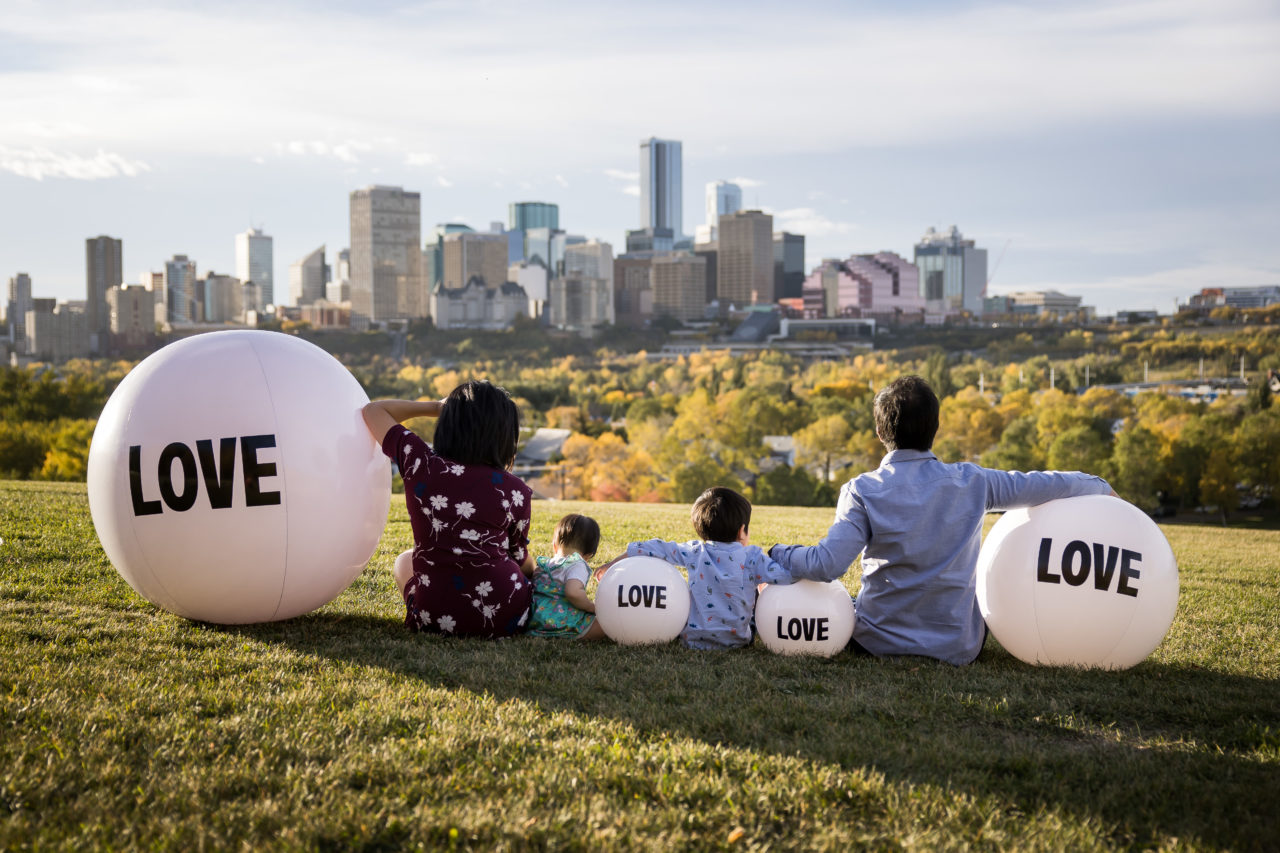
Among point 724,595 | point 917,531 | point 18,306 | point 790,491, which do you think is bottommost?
point 790,491

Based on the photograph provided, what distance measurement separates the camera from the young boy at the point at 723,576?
571 centimetres

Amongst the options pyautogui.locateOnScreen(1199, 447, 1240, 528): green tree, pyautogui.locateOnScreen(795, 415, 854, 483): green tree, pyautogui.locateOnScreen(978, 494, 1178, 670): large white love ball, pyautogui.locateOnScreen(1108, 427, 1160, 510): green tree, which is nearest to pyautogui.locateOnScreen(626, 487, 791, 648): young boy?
pyautogui.locateOnScreen(978, 494, 1178, 670): large white love ball

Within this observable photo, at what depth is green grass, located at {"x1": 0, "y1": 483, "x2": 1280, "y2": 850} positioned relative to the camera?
318 centimetres

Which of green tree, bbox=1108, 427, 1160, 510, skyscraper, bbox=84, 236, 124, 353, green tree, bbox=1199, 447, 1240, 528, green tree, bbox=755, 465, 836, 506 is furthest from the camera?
skyscraper, bbox=84, 236, 124, 353

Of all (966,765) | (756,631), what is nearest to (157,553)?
(756,631)

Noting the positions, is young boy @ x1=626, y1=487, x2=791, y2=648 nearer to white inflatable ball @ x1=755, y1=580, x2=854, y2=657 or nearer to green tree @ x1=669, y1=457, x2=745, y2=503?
white inflatable ball @ x1=755, y1=580, x2=854, y2=657

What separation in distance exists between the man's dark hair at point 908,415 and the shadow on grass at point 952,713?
4.03 feet

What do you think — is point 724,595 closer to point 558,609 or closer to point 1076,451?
point 558,609

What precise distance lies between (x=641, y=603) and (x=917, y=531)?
1589 mm

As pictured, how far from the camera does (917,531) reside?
539cm

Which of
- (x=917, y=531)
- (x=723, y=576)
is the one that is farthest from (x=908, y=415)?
(x=723, y=576)

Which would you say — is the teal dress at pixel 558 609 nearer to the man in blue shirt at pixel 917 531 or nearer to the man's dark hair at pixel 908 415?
the man in blue shirt at pixel 917 531

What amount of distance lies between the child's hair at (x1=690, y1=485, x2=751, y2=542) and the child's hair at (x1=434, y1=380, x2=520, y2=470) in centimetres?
119

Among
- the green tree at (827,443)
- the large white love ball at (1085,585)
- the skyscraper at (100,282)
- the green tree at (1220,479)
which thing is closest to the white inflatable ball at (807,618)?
the large white love ball at (1085,585)
